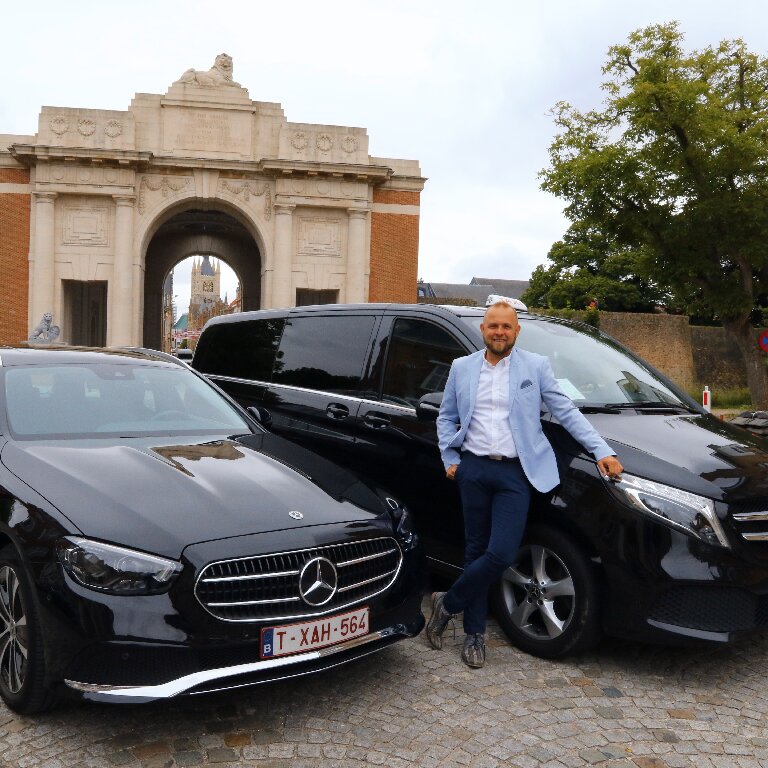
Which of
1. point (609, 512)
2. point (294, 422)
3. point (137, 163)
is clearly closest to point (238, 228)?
point (137, 163)

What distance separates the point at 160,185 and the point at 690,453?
1226 inches

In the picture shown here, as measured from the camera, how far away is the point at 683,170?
20.7 metres

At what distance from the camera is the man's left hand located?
3.72 metres

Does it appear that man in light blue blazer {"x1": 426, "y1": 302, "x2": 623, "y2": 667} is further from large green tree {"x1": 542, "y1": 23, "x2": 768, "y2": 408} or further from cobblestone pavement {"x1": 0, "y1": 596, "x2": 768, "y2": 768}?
large green tree {"x1": 542, "y1": 23, "x2": 768, "y2": 408}

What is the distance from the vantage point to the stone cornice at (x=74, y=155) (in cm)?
3048

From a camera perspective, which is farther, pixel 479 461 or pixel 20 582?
pixel 479 461

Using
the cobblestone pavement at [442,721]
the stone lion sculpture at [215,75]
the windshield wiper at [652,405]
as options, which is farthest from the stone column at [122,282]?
the cobblestone pavement at [442,721]

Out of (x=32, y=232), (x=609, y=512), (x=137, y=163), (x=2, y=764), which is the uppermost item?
(x=137, y=163)

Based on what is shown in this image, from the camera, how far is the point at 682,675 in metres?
3.98

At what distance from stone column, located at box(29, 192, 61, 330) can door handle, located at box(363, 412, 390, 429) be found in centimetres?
2944

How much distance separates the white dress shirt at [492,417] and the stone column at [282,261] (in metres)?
28.9

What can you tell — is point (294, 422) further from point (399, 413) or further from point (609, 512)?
point (609, 512)

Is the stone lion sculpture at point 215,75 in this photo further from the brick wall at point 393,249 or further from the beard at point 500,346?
the beard at point 500,346

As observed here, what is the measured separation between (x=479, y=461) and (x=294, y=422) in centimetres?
216
